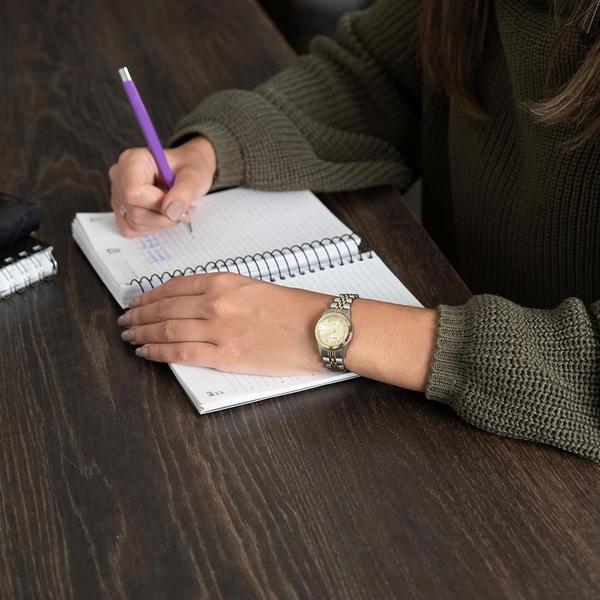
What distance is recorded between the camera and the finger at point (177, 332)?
87 cm

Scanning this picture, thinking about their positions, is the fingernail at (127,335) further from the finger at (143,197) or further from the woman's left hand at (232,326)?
the finger at (143,197)

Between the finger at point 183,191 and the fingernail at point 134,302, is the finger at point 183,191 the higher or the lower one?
the higher one

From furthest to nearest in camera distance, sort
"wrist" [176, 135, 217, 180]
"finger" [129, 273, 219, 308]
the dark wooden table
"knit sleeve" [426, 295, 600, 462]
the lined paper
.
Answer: "wrist" [176, 135, 217, 180] < the lined paper < "finger" [129, 273, 219, 308] < "knit sleeve" [426, 295, 600, 462] < the dark wooden table

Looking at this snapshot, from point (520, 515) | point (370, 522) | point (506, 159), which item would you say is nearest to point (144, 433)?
point (370, 522)

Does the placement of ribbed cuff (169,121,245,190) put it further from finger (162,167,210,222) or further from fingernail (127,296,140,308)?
fingernail (127,296,140,308)

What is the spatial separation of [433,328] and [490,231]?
435 millimetres

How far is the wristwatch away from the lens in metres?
0.84

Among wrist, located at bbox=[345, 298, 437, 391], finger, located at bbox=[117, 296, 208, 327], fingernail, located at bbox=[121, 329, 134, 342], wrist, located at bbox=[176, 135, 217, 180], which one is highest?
wrist, located at bbox=[176, 135, 217, 180]

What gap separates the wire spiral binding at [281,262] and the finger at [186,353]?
114mm

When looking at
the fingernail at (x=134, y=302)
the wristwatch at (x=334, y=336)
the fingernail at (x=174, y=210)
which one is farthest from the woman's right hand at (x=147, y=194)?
the wristwatch at (x=334, y=336)

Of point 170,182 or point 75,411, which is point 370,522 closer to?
point 75,411

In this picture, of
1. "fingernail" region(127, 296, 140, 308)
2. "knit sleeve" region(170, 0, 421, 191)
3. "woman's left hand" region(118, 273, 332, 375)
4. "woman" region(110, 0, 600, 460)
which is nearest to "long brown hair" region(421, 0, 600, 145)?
"woman" region(110, 0, 600, 460)

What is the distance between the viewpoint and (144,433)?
2.64 ft

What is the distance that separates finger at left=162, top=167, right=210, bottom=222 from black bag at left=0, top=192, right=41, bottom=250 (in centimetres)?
14
